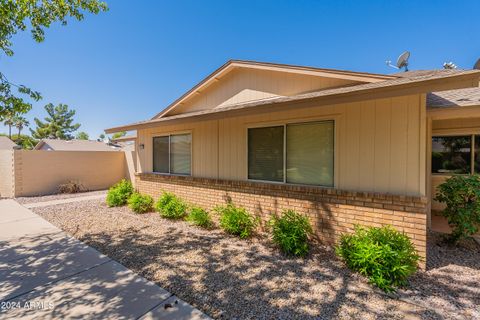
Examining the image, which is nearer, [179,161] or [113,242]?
[113,242]

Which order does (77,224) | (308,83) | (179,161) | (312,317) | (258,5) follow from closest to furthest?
(312,317) → (308,83) → (77,224) → (179,161) → (258,5)

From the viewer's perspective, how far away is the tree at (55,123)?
36688 mm

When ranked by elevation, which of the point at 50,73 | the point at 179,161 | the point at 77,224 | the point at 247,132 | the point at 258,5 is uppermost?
the point at 258,5

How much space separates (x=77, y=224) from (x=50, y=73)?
328 inches

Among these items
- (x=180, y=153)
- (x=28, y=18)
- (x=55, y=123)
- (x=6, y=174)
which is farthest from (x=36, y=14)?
(x=55, y=123)

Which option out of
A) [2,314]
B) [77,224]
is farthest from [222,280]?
[77,224]

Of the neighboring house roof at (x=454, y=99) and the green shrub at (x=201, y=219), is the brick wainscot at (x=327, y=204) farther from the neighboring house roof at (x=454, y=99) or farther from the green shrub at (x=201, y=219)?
the neighboring house roof at (x=454, y=99)

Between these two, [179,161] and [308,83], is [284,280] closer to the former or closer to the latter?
[308,83]

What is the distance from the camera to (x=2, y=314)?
266 centimetres

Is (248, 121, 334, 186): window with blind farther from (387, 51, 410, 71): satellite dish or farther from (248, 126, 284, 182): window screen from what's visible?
(387, 51, 410, 71): satellite dish

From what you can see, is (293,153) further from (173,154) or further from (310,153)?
(173,154)

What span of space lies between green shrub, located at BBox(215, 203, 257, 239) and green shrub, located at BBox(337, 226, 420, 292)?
2125mm

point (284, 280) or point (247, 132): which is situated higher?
point (247, 132)

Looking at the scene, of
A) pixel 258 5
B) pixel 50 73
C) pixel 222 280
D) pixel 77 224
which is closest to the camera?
pixel 222 280
